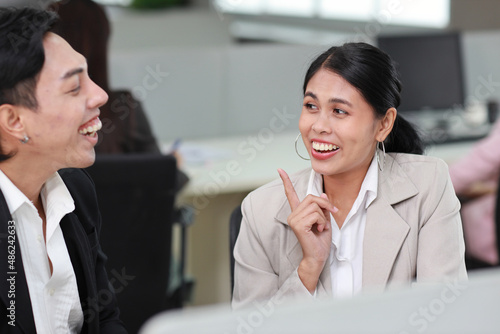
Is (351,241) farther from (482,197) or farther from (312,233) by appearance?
(482,197)

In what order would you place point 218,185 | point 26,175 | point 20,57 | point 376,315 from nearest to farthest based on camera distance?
point 376,315
point 20,57
point 26,175
point 218,185

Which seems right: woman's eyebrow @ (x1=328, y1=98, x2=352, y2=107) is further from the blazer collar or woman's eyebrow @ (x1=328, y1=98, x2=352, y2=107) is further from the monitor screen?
the monitor screen

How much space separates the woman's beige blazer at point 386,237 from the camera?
3.43 ft

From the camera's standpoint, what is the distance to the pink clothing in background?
7.39 ft

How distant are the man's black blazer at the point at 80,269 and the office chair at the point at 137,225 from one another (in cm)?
47

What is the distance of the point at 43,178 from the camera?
3.38 ft

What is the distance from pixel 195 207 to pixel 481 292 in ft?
6.59

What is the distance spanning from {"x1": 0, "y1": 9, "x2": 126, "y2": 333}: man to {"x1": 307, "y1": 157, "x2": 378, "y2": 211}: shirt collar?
13.4 inches

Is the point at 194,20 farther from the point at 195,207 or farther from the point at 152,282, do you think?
the point at 152,282

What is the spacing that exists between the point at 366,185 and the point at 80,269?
0.46 meters

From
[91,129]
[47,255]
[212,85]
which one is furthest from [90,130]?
[212,85]

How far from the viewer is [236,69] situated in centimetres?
314

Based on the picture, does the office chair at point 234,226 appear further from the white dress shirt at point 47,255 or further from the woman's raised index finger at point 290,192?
the white dress shirt at point 47,255

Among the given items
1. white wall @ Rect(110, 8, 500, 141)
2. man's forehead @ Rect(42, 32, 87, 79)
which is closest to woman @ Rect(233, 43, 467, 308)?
man's forehead @ Rect(42, 32, 87, 79)
